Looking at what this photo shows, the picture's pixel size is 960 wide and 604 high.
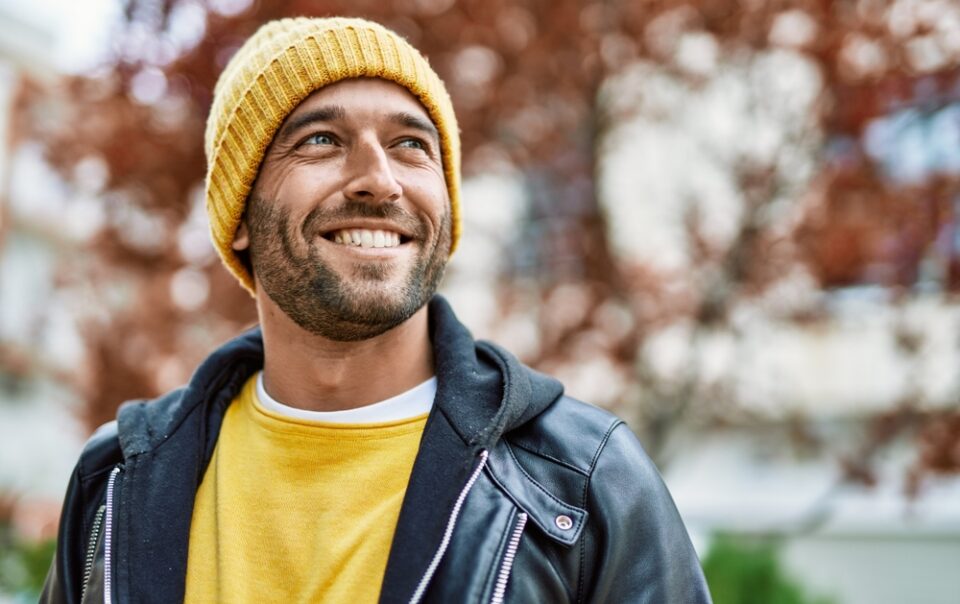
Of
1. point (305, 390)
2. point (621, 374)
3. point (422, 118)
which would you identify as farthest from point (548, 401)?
point (621, 374)

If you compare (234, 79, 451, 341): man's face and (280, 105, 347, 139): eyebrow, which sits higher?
(280, 105, 347, 139): eyebrow

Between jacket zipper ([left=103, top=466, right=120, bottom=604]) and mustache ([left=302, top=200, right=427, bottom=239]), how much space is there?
0.71m

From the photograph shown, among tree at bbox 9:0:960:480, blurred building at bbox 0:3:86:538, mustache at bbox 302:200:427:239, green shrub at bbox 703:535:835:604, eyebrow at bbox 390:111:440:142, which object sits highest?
blurred building at bbox 0:3:86:538

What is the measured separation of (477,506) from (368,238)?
650 mm

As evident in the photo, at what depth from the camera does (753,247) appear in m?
5.68

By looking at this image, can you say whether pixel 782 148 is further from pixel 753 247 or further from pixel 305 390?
pixel 305 390

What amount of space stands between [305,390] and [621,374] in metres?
3.72

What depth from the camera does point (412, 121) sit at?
2320 millimetres

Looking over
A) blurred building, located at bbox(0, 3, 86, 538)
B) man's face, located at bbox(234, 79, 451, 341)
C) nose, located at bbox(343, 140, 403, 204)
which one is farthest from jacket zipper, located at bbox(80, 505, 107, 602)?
blurred building, located at bbox(0, 3, 86, 538)

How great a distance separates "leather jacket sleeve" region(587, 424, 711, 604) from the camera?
1.92 meters

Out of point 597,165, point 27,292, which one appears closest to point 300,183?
point 597,165

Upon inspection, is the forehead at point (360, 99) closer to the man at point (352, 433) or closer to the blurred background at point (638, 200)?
the man at point (352, 433)

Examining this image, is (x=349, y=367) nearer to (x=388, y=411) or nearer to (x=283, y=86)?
(x=388, y=411)

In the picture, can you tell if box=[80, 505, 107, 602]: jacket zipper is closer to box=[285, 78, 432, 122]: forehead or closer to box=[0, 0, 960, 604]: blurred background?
box=[285, 78, 432, 122]: forehead
